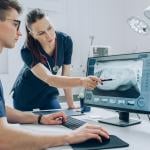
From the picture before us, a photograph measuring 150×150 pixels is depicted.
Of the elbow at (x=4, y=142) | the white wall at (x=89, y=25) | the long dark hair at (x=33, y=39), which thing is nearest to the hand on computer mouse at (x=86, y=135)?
the elbow at (x=4, y=142)

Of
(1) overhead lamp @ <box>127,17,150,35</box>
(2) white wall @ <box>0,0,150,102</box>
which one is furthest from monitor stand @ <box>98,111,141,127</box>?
(2) white wall @ <box>0,0,150,102</box>

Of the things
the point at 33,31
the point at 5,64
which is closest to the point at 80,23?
the point at 5,64

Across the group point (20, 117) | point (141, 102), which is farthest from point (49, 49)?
point (141, 102)

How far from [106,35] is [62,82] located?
5.75 ft

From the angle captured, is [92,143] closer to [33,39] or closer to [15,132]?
[15,132]

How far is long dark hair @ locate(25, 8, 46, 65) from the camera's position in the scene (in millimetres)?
1925

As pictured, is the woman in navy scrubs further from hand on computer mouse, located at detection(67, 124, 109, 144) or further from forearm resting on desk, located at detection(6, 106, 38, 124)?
hand on computer mouse, located at detection(67, 124, 109, 144)

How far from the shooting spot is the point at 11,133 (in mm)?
1043

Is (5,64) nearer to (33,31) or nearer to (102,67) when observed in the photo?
(33,31)

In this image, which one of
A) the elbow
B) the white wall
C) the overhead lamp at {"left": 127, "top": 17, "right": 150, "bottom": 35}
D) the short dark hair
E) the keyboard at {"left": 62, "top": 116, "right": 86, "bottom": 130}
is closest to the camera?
the elbow

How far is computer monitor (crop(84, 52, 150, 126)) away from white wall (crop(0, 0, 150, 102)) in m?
1.36

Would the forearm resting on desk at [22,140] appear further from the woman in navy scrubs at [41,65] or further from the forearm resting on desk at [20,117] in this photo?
the woman in navy scrubs at [41,65]

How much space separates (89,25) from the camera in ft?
10.8

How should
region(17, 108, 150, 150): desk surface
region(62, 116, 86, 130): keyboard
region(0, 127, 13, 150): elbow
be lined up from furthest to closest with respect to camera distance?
region(62, 116, 86, 130): keyboard
region(17, 108, 150, 150): desk surface
region(0, 127, 13, 150): elbow
